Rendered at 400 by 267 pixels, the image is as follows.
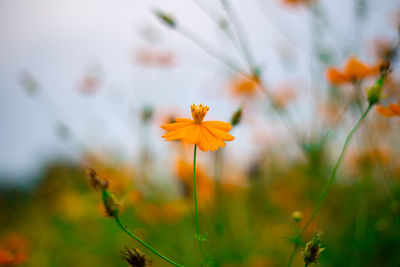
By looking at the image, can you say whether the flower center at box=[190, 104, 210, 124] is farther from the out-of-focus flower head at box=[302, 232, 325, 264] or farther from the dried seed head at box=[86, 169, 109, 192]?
the out-of-focus flower head at box=[302, 232, 325, 264]

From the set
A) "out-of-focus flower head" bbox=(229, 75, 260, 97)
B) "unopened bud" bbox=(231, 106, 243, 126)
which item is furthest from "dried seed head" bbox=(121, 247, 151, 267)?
"out-of-focus flower head" bbox=(229, 75, 260, 97)

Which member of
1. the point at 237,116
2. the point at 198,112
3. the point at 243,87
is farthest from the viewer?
the point at 243,87

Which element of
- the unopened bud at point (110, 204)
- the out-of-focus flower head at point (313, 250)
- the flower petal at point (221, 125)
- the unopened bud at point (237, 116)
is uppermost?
the unopened bud at point (237, 116)

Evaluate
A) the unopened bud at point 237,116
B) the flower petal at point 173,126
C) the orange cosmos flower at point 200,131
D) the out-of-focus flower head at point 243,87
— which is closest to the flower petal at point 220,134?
the orange cosmos flower at point 200,131

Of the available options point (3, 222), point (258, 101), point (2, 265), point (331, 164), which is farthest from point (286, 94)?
point (3, 222)

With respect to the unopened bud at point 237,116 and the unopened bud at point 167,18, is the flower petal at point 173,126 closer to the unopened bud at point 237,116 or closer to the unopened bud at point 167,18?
the unopened bud at point 237,116

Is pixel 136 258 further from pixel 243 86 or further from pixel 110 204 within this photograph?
pixel 243 86

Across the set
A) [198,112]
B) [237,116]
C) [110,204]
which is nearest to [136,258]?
[110,204]
